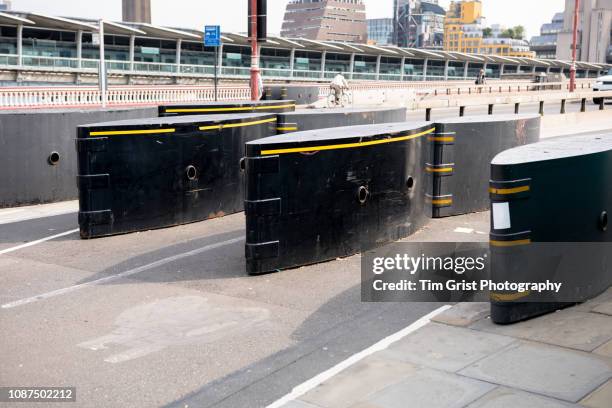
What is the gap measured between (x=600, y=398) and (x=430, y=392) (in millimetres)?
1216

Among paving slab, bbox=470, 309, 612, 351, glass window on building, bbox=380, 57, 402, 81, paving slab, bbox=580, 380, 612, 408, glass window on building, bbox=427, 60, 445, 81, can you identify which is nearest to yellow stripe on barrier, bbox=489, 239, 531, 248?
paving slab, bbox=470, 309, 612, 351

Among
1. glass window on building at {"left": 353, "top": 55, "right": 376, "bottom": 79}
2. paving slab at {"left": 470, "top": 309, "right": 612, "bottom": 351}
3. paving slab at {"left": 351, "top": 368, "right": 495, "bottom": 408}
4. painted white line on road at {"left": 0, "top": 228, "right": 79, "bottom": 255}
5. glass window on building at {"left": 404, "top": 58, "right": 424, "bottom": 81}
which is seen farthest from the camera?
glass window on building at {"left": 404, "top": 58, "right": 424, "bottom": 81}

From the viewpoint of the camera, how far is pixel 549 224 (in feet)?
25.0

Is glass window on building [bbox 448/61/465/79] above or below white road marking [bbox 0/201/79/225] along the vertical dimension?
above

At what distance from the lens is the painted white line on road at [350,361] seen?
6082 millimetres

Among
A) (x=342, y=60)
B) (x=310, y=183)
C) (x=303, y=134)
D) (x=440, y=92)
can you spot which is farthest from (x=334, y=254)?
(x=342, y=60)

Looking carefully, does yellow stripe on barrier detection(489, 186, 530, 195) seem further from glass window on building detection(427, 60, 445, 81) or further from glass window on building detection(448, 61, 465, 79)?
glass window on building detection(448, 61, 465, 79)

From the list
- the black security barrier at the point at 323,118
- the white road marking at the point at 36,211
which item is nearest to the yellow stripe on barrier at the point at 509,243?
the black security barrier at the point at 323,118

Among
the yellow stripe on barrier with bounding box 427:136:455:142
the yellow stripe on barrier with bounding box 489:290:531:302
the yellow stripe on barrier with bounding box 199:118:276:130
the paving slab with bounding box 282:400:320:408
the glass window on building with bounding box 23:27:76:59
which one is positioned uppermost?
the glass window on building with bounding box 23:27:76:59

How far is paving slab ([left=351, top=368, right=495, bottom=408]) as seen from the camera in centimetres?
576

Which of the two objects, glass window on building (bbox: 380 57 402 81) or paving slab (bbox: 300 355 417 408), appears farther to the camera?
glass window on building (bbox: 380 57 402 81)

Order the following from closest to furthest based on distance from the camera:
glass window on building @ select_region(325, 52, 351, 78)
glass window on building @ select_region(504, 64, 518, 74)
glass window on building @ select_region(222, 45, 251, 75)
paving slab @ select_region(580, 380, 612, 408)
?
1. paving slab @ select_region(580, 380, 612, 408)
2. glass window on building @ select_region(222, 45, 251, 75)
3. glass window on building @ select_region(325, 52, 351, 78)
4. glass window on building @ select_region(504, 64, 518, 74)

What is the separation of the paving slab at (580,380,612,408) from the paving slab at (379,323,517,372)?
1.08m

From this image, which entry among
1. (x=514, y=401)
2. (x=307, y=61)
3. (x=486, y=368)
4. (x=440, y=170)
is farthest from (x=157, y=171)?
(x=307, y=61)
